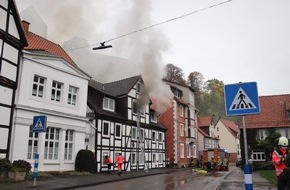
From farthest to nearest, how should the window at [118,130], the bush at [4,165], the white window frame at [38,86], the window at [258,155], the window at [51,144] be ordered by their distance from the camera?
the window at [258,155] < the window at [118,130] < the window at [51,144] < the white window frame at [38,86] < the bush at [4,165]

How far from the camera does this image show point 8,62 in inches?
677

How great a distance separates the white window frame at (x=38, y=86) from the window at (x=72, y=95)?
255 cm

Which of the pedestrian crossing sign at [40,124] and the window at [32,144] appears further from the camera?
the window at [32,144]

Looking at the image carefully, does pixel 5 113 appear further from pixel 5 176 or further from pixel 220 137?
pixel 220 137

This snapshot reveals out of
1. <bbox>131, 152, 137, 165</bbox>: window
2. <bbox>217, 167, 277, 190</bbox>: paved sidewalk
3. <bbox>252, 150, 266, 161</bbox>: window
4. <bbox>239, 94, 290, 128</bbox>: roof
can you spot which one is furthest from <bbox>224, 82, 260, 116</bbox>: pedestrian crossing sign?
<bbox>252, 150, 266, 161</bbox>: window

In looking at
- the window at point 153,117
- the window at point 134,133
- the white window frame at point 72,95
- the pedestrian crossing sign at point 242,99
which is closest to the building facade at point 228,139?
the window at point 153,117

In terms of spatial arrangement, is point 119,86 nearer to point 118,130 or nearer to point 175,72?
point 118,130

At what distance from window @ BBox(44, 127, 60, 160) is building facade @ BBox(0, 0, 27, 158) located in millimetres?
3516

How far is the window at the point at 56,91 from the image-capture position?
70.6 ft

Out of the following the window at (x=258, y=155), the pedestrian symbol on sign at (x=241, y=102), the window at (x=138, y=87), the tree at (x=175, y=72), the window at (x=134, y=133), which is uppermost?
the tree at (x=175, y=72)

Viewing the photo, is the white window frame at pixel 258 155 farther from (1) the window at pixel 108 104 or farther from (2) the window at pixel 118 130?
(1) the window at pixel 108 104

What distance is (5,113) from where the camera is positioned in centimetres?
1692

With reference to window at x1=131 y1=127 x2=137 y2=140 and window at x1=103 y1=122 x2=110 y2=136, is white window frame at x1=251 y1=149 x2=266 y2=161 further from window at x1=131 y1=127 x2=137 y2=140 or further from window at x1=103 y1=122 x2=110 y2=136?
window at x1=103 y1=122 x2=110 y2=136

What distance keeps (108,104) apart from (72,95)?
6.87 metres
